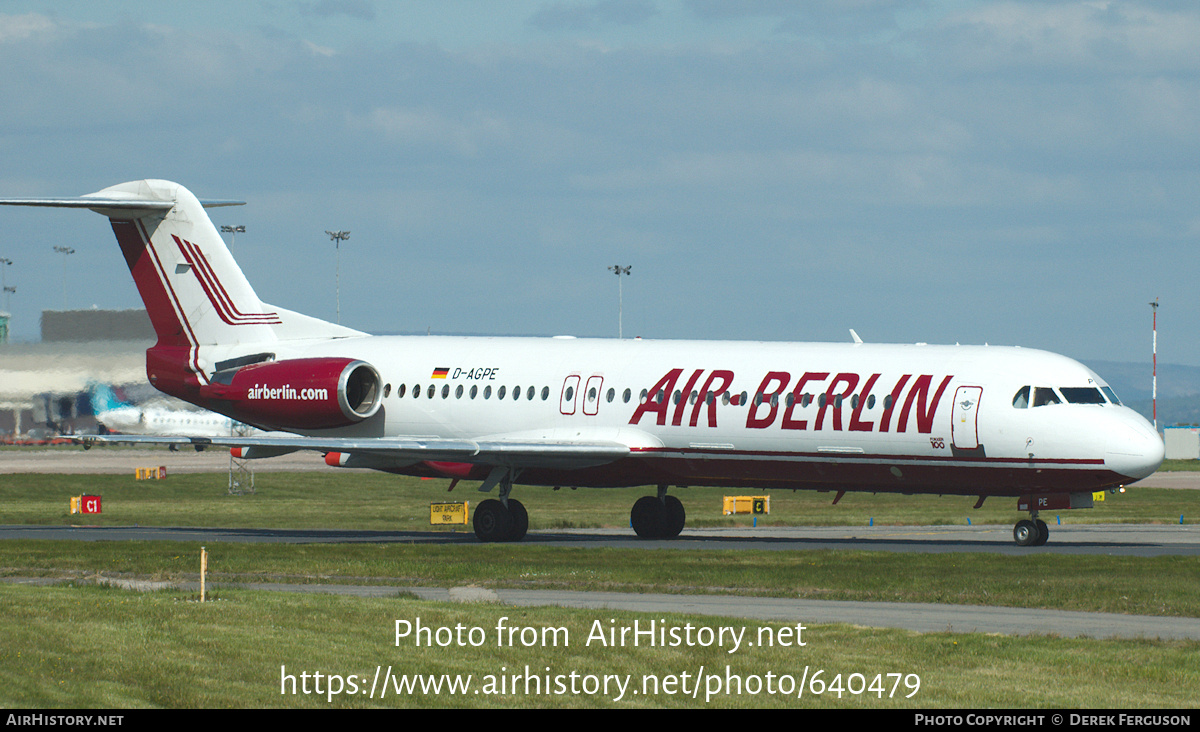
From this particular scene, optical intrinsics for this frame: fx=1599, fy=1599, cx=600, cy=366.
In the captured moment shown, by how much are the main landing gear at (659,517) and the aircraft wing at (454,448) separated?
2179 mm

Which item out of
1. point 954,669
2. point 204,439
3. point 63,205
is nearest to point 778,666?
point 954,669

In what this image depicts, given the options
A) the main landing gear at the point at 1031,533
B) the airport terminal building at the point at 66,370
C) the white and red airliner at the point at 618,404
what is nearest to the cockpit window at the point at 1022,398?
the white and red airliner at the point at 618,404

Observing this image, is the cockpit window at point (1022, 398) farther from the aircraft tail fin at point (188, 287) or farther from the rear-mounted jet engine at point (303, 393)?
the aircraft tail fin at point (188, 287)

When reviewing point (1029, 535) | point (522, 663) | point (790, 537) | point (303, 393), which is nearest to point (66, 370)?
point (303, 393)

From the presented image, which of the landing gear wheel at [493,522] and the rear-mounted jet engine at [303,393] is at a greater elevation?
the rear-mounted jet engine at [303,393]

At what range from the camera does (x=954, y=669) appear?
17297 mm

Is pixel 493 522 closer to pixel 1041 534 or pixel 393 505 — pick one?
pixel 1041 534

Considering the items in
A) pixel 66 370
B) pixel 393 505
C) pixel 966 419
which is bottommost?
pixel 393 505

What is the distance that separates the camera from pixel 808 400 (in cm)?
3538

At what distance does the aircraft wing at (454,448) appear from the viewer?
121ft

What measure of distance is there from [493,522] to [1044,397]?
13.1m

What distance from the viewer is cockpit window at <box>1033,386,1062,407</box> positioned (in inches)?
1324

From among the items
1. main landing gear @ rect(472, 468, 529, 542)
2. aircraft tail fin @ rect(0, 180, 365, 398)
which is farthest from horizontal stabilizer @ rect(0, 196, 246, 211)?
main landing gear @ rect(472, 468, 529, 542)
